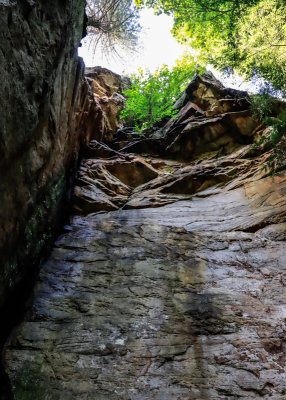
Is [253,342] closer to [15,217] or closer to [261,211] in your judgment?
[261,211]

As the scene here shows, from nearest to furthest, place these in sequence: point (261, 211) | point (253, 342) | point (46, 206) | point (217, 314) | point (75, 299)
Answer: point (253, 342), point (217, 314), point (75, 299), point (46, 206), point (261, 211)

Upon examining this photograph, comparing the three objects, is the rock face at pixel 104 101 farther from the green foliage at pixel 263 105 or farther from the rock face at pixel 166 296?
the green foliage at pixel 263 105

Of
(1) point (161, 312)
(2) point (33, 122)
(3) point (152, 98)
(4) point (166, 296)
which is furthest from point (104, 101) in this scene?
(1) point (161, 312)

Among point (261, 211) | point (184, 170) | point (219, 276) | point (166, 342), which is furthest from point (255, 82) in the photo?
point (166, 342)

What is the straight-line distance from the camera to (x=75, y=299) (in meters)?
5.58

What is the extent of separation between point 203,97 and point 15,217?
440 inches

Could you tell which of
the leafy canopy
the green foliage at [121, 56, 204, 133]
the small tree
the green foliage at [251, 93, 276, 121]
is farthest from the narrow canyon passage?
the small tree

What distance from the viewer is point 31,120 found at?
4.57m

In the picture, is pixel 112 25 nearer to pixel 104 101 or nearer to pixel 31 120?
pixel 104 101

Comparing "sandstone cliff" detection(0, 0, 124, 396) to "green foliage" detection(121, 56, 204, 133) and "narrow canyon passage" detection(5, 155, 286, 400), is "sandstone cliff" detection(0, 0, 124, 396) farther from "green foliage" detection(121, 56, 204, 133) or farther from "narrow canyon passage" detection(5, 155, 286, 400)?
→ "green foliage" detection(121, 56, 204, 133)

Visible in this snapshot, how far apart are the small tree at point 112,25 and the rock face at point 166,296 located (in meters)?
9.33

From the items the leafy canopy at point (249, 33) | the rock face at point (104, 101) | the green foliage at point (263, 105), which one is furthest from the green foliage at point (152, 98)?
the green foliage at point (263, 105)

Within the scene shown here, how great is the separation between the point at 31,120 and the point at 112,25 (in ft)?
40.4

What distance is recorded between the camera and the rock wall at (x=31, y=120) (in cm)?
391
